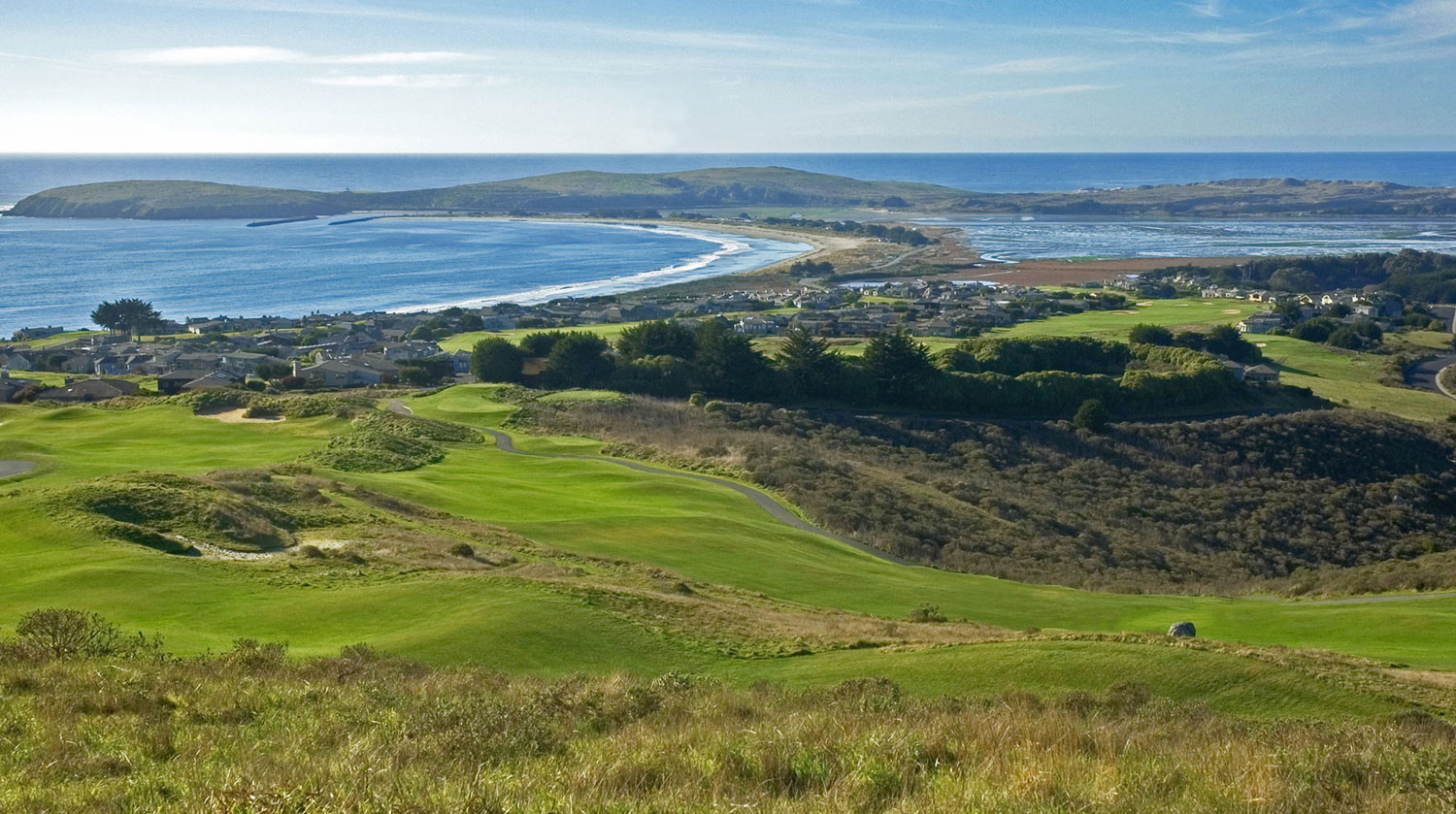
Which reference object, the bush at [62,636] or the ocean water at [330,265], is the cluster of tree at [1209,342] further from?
the bush at [62,636]

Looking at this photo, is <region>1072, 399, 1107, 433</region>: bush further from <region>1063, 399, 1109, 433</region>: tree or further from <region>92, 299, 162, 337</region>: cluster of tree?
<region>92, 299, 162, 337</region>: cluster of tree

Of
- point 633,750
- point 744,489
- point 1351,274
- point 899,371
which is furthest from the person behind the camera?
point 1351,274

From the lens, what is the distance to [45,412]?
39375mm

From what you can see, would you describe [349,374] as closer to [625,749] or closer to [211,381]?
[211,381]

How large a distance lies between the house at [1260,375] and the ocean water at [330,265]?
67189 millimetres

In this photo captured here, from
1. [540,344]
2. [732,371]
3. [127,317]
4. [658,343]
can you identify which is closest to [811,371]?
[732,371]

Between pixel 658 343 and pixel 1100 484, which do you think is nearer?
pixel 1100 484

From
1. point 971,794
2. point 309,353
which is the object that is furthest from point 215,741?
point 309,353

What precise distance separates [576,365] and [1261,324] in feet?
162

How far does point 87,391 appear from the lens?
49000mm

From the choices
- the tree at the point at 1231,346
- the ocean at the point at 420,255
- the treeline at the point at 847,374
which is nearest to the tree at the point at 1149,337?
the tree at the point at 1231,346

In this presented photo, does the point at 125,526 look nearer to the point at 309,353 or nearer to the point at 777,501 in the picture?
the point at 777,501

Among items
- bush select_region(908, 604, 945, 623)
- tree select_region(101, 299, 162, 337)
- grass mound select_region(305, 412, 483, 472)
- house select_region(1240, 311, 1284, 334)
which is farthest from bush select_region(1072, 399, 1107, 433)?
tree select_region(101, 299, 162, 337)

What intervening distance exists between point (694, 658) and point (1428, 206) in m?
225
